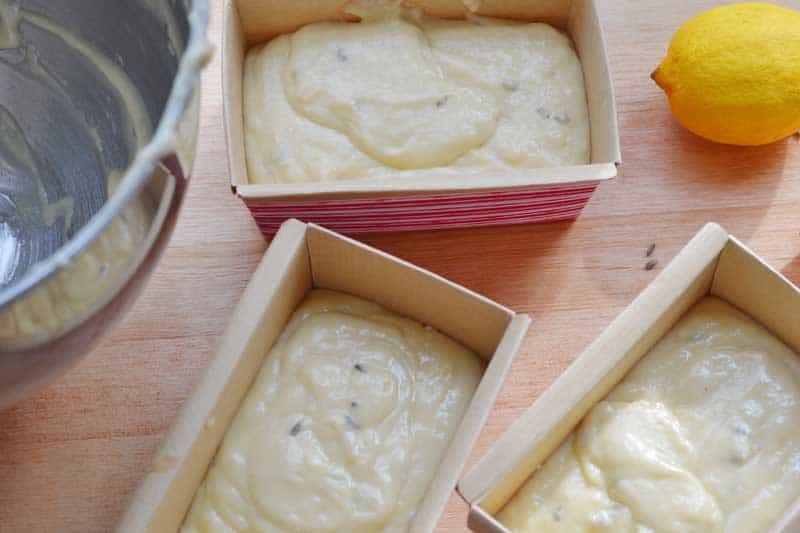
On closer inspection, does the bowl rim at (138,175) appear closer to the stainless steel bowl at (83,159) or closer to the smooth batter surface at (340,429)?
the stainless steel bowl at (83,159)

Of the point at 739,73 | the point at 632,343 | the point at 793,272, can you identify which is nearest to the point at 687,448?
the point at 632,343

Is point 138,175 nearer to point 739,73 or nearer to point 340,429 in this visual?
point 340,429

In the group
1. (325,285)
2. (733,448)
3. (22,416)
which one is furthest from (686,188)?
(22,416)

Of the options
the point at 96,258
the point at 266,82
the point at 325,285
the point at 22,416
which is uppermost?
the point at 96,258

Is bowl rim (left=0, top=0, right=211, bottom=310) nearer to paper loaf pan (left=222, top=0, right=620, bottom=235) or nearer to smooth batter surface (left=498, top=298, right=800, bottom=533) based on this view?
paper loaf pan (left=222, top=0, right=620, bottom=235)

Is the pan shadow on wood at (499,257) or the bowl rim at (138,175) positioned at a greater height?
the bowl rim at (138,175)

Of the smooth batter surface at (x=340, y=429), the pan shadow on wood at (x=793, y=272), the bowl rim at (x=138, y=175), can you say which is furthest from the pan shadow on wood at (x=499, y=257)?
the bowl rim at (x=138, y=175)

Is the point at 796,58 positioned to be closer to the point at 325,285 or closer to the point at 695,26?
the point at 695,26
